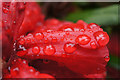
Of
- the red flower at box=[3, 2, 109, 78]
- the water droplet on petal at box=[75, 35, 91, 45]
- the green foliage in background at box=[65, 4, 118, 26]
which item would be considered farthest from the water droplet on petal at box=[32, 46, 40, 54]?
the green foliage in background at box=[65, 4, 118, 26]

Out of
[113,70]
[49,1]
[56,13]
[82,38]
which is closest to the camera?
[82,38]

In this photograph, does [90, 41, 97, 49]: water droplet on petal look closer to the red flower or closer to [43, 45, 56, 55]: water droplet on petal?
the red flower

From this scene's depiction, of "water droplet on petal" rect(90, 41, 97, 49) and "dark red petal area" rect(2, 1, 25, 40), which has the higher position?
"dark red petal area" rect(2, 1, 25, 40)

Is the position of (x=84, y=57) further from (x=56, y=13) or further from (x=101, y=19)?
(x=56, y=13)

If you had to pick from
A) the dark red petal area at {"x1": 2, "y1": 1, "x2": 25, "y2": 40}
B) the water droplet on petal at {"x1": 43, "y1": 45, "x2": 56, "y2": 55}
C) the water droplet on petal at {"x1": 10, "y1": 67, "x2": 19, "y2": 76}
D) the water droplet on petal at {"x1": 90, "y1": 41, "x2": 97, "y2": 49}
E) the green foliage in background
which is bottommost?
the water droplet on petal at {"x1": 10, "y1": 67, "x2": 19, "y2": 76}

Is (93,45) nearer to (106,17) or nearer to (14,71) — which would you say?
(14,71)

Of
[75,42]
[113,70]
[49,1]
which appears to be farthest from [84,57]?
[49,1]

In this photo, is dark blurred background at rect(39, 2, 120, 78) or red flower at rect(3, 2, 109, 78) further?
dark blurred background at rect(39, 2, 120, 78)

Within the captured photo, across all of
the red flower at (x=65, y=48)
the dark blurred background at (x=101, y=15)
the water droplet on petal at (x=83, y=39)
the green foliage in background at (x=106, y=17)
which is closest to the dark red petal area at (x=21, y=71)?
the red flower at (x=65, y=48)
